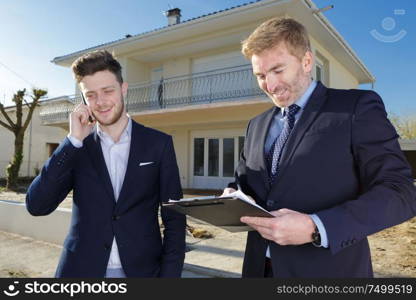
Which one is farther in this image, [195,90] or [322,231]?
[195,90]

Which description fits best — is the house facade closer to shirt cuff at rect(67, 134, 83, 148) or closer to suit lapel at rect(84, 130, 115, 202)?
suit lapel at rect(84, 130, 115, 202)

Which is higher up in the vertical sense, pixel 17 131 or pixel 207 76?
pixel 207 76

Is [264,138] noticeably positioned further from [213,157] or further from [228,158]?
[213,157]

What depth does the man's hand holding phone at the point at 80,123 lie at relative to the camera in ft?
5.93

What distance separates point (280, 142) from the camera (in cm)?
164

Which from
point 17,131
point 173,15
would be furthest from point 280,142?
point 17,131

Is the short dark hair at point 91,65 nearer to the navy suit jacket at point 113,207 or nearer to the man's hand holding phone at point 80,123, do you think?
the man's hand holding phone at point 80,123

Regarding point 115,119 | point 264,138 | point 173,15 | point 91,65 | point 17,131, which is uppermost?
point 173,15

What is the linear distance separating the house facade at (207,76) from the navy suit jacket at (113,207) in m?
8.73

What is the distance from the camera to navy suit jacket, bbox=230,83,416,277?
1268mm

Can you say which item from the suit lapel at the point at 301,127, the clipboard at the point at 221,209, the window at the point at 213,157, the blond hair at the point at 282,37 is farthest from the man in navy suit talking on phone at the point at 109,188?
the window at the point at 213,157

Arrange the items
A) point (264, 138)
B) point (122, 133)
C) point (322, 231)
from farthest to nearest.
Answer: point (122, 133), point (264, 138), point (322, 231)

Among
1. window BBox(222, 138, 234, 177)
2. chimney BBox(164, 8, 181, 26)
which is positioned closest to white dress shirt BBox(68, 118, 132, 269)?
window BBox(222, 138, 234, 177)

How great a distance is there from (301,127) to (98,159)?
1.16m
